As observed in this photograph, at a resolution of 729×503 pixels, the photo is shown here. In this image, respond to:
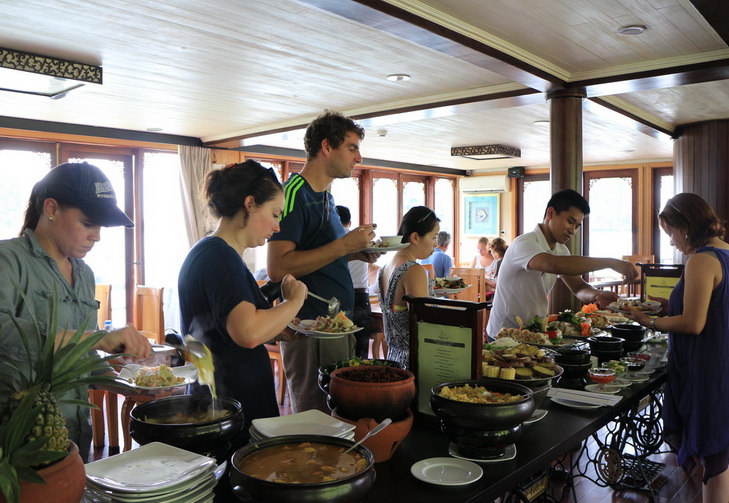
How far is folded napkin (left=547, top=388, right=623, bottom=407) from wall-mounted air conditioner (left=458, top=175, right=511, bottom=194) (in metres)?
10.1

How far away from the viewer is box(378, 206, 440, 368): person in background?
250cm

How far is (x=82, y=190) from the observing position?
1.58 m

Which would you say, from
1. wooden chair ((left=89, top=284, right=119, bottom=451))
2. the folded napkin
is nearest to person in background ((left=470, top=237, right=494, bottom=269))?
wooden chair ((left=89, top=284, right=119, bottom=451))

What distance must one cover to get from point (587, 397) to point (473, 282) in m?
5.33

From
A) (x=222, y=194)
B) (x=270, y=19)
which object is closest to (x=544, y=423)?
(x=222, y=194)

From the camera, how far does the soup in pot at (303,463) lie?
1.10 meters

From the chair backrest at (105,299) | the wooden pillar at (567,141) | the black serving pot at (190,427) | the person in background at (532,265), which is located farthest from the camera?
the chair backrest at (105,299)

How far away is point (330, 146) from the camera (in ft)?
7.47

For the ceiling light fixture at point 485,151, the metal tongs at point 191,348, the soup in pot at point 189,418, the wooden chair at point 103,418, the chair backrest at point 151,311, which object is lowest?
the wooden chair at point 103,418

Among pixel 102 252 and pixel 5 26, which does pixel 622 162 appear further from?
pixel 5 26

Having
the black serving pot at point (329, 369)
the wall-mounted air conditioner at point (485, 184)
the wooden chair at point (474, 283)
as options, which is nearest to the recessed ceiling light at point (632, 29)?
the black serving pot at point (329, 369)

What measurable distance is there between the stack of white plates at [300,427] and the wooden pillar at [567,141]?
338cm

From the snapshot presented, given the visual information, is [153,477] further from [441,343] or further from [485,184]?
[485,184]

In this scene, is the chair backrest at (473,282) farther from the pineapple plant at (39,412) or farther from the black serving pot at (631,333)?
the pineapple plant at (39,412)
